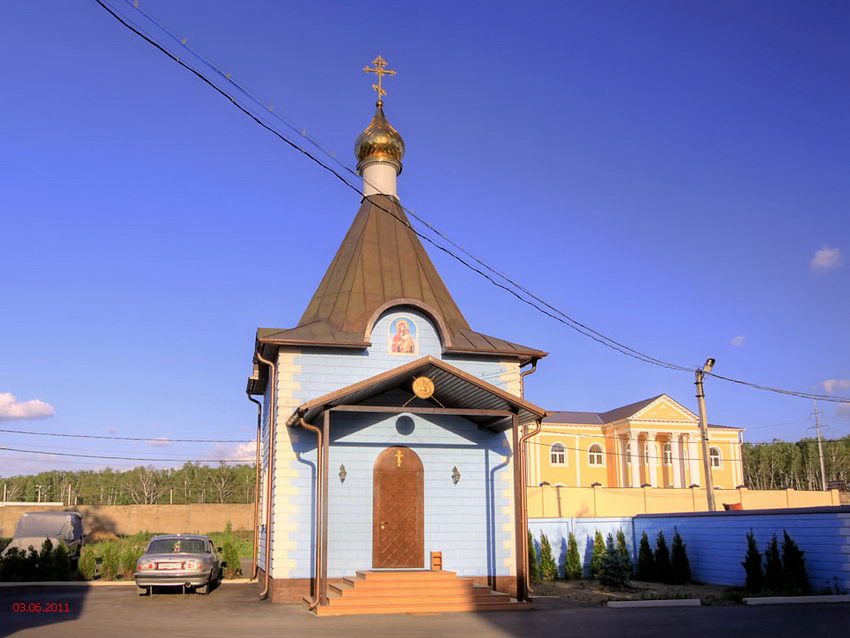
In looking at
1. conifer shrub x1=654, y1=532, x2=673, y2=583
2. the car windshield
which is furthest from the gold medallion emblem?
conifer shrub x1=654, y1=532, x2=673, y2=583

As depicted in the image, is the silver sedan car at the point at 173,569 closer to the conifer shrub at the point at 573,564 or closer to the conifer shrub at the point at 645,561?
the conifer shrub at the point at 573,564

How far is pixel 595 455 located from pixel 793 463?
34714mm

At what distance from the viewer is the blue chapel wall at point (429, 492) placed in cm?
1459

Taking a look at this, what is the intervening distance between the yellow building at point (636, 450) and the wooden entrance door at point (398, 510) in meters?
33.3

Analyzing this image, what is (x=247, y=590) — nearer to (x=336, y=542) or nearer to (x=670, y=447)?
(x=336, y=542)

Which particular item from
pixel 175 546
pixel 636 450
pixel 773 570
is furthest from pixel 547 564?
pixel 636 450

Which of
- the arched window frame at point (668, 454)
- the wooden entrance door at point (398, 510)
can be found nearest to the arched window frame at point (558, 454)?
the arched window frame at point (668, 454)

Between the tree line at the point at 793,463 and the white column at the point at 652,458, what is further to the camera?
the tree line at the point at 793,463

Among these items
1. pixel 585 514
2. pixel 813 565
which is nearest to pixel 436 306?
pixel 813 565

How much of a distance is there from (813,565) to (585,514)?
47.0 ft

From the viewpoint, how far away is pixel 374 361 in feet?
50.4

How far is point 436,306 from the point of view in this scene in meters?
17.0

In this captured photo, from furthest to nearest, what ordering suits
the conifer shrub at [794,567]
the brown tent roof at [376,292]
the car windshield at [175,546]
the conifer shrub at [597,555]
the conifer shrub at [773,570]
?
the conifer shrub at [597,555] → the car windshield at [175,546] → the brown tent roof at [376,292] → the conifer shrub at [773,570] → the conifer shrub at [794,567]
